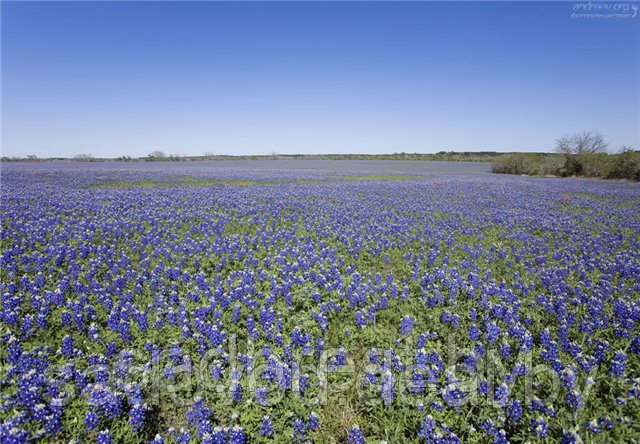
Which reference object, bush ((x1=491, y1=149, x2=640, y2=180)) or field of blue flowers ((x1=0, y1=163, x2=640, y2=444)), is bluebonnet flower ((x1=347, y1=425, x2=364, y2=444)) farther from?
bush ((x1=491, y1=149, x2=640, y2=180))

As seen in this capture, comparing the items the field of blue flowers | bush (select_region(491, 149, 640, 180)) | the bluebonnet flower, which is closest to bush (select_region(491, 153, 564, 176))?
bush (select_region(491, 149, 640, 180))

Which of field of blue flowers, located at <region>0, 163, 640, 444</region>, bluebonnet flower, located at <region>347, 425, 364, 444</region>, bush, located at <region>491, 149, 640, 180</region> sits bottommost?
bluebonnet flower, located at <region>347, 425, 364, 444</region>

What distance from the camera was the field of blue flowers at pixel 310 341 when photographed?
289 cm

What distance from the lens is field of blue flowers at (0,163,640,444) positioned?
289 cm

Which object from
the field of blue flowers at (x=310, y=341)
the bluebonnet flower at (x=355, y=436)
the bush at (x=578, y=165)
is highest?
the bush at (x=578, y=165)

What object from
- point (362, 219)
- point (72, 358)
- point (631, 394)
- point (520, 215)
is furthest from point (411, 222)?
point (72, 358)

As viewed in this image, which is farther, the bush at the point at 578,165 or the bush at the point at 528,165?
the bush at the point at 528,165

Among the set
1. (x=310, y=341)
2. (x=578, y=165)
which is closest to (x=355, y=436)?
(x=310, y=341)

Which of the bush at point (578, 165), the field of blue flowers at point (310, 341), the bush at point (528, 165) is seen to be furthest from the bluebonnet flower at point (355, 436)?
the bush at point (528, 165)

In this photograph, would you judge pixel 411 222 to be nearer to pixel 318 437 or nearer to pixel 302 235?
pixel 302 235

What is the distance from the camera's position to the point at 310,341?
4012 mm

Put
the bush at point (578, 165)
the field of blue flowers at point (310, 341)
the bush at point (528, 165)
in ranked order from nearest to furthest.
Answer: the field of blue flowers at point (310, 341)
the bush at point (578, 165)
the bush at point (528, 165)

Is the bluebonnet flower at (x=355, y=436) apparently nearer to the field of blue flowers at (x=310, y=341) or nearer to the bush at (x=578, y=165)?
the field of blue flowers at (x=310, y=341)

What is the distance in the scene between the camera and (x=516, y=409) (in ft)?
9.58
